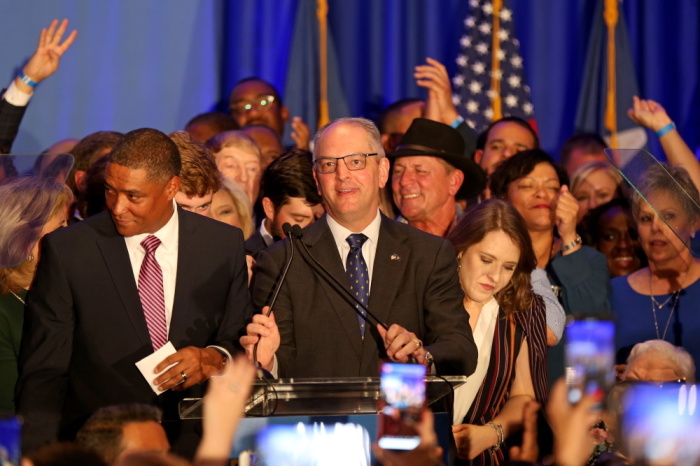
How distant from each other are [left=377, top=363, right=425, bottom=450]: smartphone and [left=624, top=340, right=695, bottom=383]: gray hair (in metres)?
1.65

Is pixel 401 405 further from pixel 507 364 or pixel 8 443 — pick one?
pixel 507 364

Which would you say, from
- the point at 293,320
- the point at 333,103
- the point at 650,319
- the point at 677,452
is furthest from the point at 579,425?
the point at 333,103

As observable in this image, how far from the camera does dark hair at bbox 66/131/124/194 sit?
4.70m

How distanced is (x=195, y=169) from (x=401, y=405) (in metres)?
1.81

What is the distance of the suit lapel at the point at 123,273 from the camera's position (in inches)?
136

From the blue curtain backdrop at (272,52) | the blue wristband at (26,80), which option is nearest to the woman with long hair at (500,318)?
the blue wristband at (26,80)

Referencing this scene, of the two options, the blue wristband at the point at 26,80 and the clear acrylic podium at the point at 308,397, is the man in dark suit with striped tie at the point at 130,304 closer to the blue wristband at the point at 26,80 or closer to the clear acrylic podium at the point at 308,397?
the clear acrylic podium at the point at 308,397

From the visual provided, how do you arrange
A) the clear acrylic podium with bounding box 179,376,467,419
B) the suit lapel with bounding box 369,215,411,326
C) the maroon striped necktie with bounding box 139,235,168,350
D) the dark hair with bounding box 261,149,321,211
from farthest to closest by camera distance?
1. the dark hair with bounding box 261,149,321,211
2. the suit lapel with bounding box 369,215,411,326
3. the maroon striped necktie with bounding box 139,235,168,350
4. the clear acrylic podium with bounding box 179,376,467,419

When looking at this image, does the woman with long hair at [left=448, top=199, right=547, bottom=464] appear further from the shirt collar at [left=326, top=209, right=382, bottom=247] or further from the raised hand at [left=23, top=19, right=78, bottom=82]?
the raised hand at [left=23, top=19, right=78, bottom=82]

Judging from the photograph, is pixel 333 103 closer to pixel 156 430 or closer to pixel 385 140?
pixel 385 140

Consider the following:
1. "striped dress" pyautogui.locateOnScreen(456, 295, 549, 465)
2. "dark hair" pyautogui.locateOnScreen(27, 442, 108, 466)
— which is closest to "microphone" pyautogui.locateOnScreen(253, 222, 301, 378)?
"dark hair" pyautogui.locateOnScreen(27, 442, 108, 466)

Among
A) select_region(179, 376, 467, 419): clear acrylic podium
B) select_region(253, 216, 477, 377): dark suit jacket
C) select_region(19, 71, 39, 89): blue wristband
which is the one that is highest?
select_region(19, 71, 39, 89): blue wristband

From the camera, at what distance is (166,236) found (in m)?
3.59

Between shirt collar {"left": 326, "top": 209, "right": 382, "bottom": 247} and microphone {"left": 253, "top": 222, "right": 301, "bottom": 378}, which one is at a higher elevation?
shirt collar {"left": 326, "top": 209, "right": 382, "bottom": 247}
